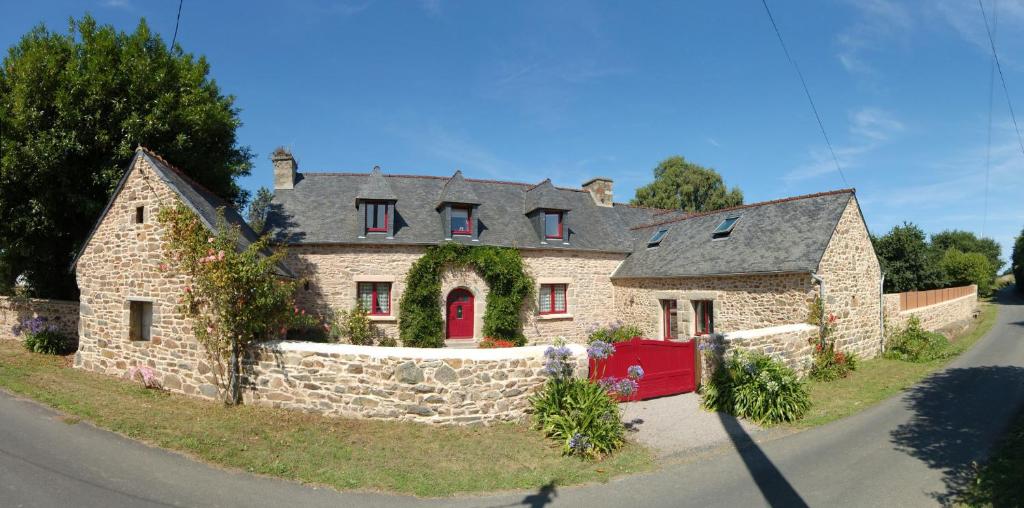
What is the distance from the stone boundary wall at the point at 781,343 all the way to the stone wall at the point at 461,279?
817 cm

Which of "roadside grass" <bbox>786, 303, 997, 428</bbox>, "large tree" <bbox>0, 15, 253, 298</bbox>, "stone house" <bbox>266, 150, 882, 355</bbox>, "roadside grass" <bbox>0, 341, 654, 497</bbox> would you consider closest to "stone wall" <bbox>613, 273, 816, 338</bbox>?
"stone house" <bbox>266, 150, 882, 355</bbox>

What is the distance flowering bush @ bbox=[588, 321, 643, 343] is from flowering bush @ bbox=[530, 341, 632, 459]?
9.47m

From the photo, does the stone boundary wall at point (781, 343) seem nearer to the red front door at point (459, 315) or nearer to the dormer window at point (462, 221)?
the red front door at point (459, 315)

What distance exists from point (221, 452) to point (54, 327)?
11969 mm

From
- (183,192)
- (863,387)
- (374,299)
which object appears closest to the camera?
(183,192)

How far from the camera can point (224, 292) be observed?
8.88 metres

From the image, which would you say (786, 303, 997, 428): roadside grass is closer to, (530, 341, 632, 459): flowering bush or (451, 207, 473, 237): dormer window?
(530, 341, 632, 459): flowering bush


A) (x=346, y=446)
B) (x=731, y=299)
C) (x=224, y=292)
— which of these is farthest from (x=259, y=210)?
(x=731, y=299)

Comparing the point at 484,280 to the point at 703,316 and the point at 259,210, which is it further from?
the point at 259,210

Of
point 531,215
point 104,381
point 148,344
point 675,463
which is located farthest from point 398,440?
point 531,215

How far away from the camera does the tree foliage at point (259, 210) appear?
15.8 meters

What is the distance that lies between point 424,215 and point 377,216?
1945mm

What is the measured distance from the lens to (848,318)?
13.5 m

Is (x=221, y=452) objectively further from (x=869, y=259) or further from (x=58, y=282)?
(x=869, y=259)
